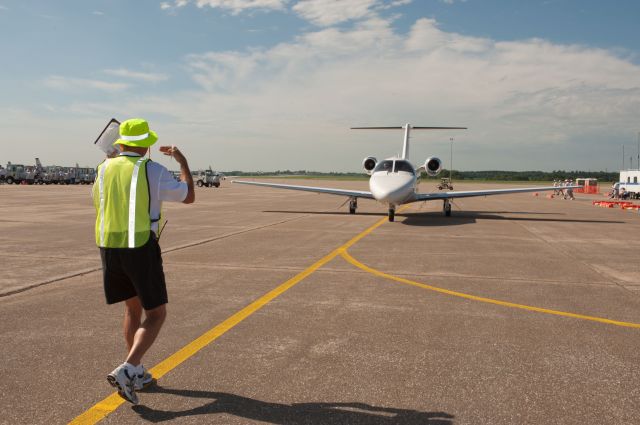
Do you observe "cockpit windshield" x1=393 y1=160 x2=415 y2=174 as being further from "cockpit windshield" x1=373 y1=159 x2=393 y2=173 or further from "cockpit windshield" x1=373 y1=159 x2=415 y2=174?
"cockpit windshield" x1=373 y1=159 x2=393 y2=173

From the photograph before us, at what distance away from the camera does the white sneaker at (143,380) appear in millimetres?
3761

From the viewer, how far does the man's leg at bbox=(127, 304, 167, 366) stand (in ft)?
12.6

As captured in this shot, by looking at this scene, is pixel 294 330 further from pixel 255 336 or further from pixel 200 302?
pixel 200 302

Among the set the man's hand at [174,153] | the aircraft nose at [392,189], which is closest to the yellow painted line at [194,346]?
the man's hand at [174,153]

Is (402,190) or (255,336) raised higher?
(402,190)

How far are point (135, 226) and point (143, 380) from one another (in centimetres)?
125

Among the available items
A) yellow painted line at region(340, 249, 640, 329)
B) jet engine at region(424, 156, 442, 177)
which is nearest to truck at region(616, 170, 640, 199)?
jet engine at region(424, 156, 442, 177)

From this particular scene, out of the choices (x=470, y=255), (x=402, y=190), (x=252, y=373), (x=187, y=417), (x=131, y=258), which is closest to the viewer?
(x=187, y=417)

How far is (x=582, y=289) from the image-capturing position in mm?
7773

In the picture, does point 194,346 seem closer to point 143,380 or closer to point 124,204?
point 143,380

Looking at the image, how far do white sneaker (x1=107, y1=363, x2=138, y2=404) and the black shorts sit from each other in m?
0.50

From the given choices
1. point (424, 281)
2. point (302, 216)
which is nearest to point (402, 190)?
point (302, 216)

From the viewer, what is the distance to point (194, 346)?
4918 mm

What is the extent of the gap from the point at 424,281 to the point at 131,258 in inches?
219
